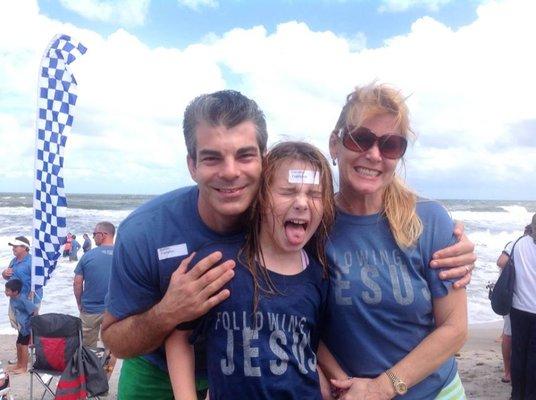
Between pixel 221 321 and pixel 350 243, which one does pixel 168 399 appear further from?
pixel 350 243

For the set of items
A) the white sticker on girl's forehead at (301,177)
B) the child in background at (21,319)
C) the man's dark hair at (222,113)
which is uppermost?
the man's dark hair at (222,113)

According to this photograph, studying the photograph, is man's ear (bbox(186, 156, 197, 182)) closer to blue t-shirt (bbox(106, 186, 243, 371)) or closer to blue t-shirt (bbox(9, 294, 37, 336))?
blue t-shirt (bbox(106, 186, 243, 371))

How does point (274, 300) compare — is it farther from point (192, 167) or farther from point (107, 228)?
point (107, 228)

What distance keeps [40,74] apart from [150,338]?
422 cm

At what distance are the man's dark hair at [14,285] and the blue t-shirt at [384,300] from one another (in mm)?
6711

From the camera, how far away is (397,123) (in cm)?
229

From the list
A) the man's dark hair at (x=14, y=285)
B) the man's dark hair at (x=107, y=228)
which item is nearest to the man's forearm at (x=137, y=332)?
the man's dark hair at (x=107, y=228)

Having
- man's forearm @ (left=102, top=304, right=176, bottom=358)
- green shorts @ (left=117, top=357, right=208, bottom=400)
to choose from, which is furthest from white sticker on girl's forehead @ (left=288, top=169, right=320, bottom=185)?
green shorts @ (left=117, top=357, right=208, bottom=400)

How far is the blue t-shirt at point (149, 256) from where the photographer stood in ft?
7.57

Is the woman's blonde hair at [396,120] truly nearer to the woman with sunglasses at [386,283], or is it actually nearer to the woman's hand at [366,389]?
the woman with sunglasses at [386,283]

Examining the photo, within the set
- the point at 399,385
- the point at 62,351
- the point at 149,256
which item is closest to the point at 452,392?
the point at 399,385

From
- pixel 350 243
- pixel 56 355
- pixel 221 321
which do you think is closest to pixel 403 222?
pixel 350 243

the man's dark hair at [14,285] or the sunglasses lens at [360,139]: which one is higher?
the sunglasses lens at [360,139]

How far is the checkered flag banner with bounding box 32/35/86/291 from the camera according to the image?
5547 mm
